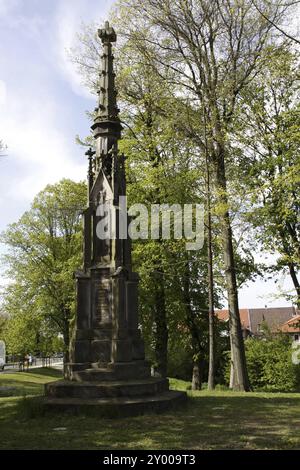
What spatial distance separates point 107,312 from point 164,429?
4239mm

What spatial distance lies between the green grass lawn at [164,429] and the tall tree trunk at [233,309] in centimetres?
519

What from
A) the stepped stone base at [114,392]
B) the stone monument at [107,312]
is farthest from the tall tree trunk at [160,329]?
the stepped stone base at [114,392]

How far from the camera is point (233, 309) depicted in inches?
640

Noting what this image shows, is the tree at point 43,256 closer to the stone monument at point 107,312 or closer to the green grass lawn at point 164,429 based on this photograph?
the stone monument at point 107,312

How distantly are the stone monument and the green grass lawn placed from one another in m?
0.56

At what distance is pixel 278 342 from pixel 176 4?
19.2m

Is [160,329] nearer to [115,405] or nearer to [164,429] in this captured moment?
[115,405]

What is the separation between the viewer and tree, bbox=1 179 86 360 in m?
28.8

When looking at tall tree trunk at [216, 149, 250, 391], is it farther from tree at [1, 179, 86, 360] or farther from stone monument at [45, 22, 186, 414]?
tree at [1, 179, 86, 360]

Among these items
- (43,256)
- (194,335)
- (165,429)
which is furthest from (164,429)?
(43,256)

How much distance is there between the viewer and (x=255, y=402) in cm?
1116

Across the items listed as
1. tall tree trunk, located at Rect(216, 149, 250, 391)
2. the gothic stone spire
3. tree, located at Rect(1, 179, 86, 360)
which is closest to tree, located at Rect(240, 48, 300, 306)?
tall tree trunk, located at Rect(216, 149, 250, 391)
